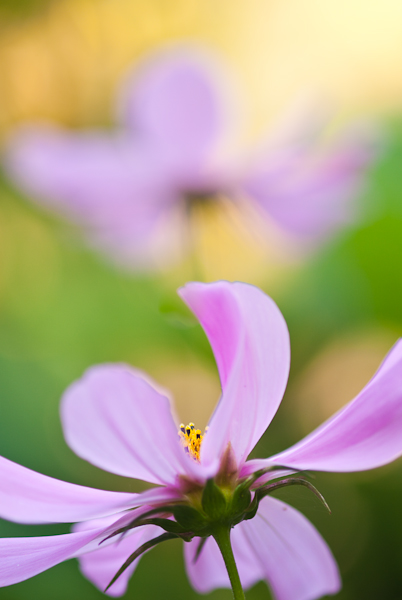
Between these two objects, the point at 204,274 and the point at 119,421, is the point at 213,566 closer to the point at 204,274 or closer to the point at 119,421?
the point at 119,421

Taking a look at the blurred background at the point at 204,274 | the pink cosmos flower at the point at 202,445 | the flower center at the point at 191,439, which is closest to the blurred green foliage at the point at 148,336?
the blurred background at the point at 204,274

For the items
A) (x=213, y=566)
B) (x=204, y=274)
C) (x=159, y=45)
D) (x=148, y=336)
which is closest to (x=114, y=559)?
(x=213, y=566)

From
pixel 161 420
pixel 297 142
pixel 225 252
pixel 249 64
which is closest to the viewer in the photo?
pixel 161 420

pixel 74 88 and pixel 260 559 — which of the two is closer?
pixel 260 559

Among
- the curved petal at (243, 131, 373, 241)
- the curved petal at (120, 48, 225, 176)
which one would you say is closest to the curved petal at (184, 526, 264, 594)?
the curved petal at (243, 131, 373, 241)

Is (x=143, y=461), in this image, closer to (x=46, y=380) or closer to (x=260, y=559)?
(x=260, y=559)

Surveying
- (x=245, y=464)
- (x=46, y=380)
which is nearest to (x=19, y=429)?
(x=46, y=380)
